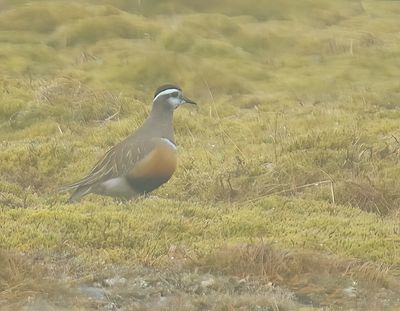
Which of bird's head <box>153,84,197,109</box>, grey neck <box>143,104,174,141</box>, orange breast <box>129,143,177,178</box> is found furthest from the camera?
bird's head <box>153,84,197,109</box>

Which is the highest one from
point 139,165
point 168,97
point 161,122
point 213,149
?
point 168,97

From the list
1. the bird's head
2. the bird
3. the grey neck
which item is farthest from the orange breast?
the bird's head

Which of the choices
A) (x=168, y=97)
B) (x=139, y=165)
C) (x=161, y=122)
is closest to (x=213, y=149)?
(x=168, y=97)

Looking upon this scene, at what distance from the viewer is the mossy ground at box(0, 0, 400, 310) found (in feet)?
30.3

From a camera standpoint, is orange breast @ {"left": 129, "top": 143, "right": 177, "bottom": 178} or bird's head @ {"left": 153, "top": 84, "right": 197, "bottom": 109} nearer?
orange breast @ {"left": 129, "top": 143, "right": 177, "bottom": 178}

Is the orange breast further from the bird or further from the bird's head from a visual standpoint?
the bird's head

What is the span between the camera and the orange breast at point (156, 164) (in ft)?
36.1

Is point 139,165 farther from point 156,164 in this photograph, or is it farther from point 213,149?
point 213,149

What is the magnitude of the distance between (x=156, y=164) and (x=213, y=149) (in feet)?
18.1

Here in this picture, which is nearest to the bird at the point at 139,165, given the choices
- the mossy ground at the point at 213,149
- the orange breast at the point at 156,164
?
the orange breast at the point at 156,164

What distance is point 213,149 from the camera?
16.4m

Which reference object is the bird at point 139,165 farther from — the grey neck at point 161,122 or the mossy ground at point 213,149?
the mossy ground at point 213,149

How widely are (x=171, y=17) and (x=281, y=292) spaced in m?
31.3

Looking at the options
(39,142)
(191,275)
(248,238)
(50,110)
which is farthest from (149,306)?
(50,110)
